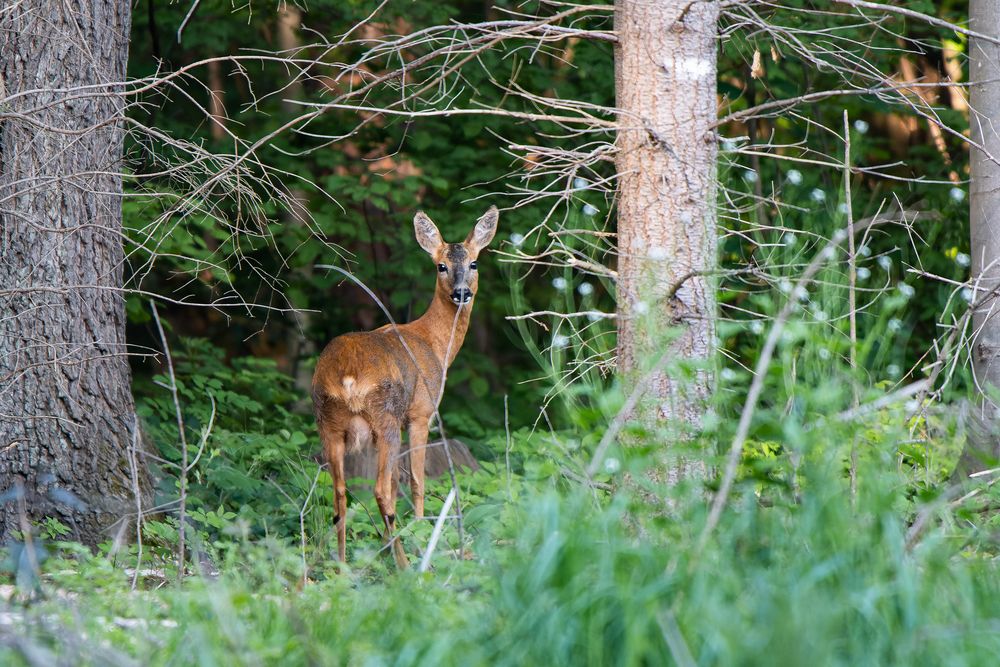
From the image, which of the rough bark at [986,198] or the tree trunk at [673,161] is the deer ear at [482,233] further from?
the rough bark at [986,198]

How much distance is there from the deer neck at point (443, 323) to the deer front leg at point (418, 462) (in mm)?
709

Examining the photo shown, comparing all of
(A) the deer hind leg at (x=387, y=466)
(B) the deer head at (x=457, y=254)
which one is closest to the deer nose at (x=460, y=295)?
(B) the deer head at (x=457, y=254)

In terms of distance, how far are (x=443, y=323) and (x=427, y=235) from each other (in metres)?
0.74

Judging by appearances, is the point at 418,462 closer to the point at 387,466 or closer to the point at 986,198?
the point at 387,466

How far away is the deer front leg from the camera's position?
7242mm

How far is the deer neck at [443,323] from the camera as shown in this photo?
8367mm

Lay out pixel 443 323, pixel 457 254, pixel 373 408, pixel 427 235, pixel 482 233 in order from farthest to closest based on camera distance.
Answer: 1. pixel 427 235
2. pixel 482 233
3. pixel 443 323
4. pixel 457 254
5. pixel 373 408

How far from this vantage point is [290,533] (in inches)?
283

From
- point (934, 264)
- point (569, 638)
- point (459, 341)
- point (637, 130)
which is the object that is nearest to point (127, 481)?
point (459, 341)

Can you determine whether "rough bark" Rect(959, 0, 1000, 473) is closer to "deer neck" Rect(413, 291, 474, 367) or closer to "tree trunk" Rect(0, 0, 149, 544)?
"deer neck" Rect(413, 291, 474, 367)

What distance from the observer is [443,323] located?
849cm

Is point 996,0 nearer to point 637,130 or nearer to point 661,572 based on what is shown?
point 637,130

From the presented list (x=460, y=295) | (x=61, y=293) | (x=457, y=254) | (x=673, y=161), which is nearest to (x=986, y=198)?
(x=673, y=161)

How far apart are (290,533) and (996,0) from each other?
5.18 metres
